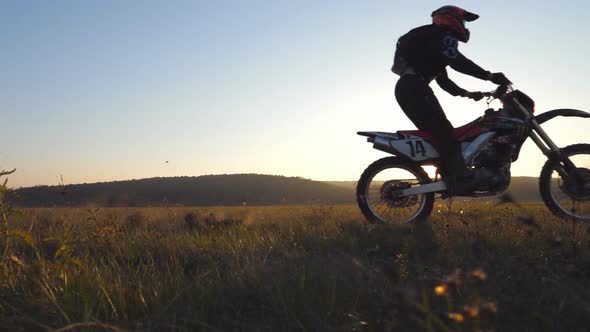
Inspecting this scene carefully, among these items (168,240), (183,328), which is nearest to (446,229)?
(168,240)

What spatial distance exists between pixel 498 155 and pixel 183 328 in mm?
5193

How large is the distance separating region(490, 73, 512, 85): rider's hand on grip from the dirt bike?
0.37 feet

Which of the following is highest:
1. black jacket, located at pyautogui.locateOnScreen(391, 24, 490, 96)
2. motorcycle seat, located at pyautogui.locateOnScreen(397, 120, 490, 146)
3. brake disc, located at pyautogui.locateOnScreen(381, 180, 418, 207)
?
black jacket, located at pyautogui.locateOnScreen(391, 24, 490, 96)

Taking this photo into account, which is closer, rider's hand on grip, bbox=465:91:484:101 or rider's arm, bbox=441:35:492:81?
rider's arm, bbox=441:35:492:81

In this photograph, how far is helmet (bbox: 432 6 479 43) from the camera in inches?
243

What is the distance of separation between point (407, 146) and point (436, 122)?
0.48 metres

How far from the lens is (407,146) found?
21.1ft

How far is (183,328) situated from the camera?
2.12 meters

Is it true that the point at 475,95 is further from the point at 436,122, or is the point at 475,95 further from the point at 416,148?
the point at 416,148

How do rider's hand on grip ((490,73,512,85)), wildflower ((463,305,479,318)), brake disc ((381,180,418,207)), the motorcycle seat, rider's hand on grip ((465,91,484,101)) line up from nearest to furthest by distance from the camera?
wildflower ((463,305,479,318)), rider's hand on grip ((490,73,512,85)), the motorcycle seat, brake disc ((381,180,418,207)), rider's hand on grip ((465,91,484,101))

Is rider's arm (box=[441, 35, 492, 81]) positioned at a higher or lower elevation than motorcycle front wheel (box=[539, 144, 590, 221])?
higher

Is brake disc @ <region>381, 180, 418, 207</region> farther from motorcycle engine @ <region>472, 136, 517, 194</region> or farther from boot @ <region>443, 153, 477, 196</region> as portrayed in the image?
motorcycle engine @ <region>472, 136, 517, 194</region>

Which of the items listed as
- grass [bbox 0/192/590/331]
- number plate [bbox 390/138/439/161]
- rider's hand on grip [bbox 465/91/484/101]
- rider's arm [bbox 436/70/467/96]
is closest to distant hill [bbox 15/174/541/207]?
rider's arm [bbox 436/70/467/96]

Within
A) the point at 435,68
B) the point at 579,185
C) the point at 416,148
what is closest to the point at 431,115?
the point at 416,148
